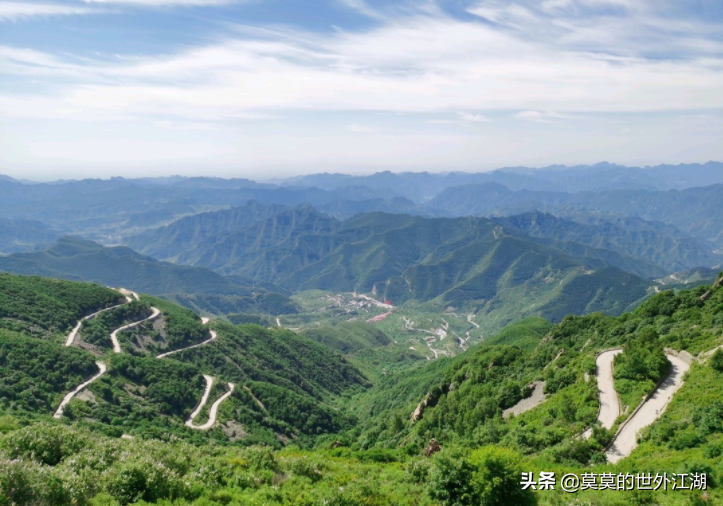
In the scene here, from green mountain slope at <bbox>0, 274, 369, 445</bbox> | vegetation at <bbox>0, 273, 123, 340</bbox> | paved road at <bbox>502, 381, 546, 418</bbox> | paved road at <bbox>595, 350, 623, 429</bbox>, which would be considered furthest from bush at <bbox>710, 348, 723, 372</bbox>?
vegetation at <bbox>0, 273, 123, 340</bbox>

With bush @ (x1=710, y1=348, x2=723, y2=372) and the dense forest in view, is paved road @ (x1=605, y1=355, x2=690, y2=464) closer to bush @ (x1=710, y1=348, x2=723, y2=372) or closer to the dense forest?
the dense forest

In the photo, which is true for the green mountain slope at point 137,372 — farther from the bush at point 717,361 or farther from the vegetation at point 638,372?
the bush at point 717,361

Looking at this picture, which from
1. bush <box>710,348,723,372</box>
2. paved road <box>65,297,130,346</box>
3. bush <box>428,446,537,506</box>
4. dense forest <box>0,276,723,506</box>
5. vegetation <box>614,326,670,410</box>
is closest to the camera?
bush <box>428,446,537,506</box>

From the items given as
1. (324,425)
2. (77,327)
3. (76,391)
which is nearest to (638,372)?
(324,425)

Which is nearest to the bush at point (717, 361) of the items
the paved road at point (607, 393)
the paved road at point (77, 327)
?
the paved road at point (607, 393)

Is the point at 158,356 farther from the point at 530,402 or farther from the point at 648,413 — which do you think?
the point at 648,413

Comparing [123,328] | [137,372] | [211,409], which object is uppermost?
[123,328]

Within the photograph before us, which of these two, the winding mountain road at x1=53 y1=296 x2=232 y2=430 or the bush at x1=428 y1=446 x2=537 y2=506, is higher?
the bush at x1=428 y1=446 x2=537 y2=506

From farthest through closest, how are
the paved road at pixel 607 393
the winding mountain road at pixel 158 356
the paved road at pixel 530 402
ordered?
the winding mountain road at pixel 158 356 < the paved road at pixel 530 402 < the paved road at pixel 607 393

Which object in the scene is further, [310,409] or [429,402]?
[310,409]
